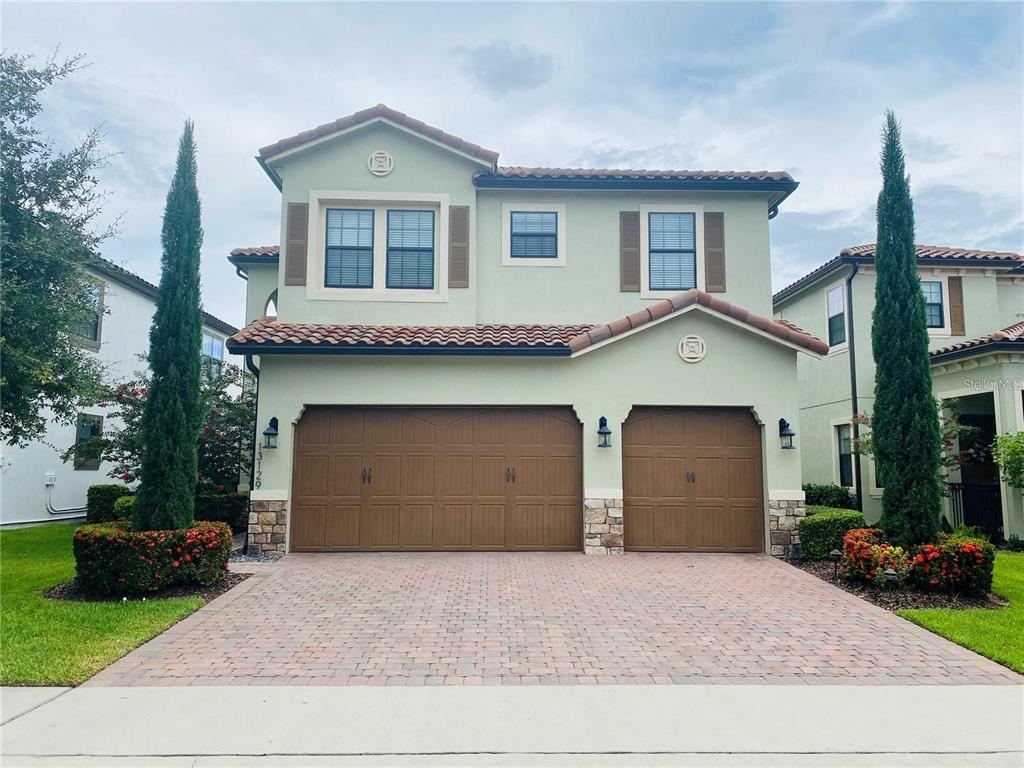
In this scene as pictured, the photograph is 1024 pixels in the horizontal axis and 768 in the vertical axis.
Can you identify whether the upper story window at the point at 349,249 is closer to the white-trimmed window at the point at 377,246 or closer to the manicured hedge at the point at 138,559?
the white-trimmed window at the point at 377,246

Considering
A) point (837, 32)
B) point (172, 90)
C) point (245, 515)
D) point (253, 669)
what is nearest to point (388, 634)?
point (253, 669)

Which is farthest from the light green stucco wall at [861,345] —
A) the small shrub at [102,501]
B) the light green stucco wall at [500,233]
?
the small shrub at [102,501]

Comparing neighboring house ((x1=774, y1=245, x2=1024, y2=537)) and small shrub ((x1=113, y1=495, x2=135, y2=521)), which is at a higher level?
neighboring house ((x1=774, y1=245, x2=1024, y2=537))

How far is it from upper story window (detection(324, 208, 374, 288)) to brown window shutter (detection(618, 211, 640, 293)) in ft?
16.5

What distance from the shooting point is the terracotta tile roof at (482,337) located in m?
10.7

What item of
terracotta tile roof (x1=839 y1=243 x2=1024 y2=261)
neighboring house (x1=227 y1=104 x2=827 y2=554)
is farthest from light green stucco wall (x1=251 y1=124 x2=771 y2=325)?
terracotta tile roof (x1=839 y1=243 x2=1024 y2=261)

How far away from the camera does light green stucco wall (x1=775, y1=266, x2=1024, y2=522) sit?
48.6 ft

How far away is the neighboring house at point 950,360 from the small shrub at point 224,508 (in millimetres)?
14008

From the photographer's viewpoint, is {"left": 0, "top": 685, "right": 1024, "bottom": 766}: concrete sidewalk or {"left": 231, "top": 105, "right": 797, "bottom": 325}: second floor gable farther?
{"left": 231, "top": 105, "right": 797, "bottom": 325}: second floor gable

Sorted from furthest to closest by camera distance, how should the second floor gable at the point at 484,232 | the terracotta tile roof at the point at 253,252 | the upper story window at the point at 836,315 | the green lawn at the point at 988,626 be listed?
the upper story window at the point at 836,315, the terracotta tile roof at the point at 253,252, the second floor gable at the point at 484,232, the green lawn at the point at 988,626

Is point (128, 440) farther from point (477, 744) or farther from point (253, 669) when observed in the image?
point (477, 744)

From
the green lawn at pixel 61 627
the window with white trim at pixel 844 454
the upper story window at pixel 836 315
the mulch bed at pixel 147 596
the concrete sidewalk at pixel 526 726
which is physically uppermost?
the upper story window at pixel 836 315

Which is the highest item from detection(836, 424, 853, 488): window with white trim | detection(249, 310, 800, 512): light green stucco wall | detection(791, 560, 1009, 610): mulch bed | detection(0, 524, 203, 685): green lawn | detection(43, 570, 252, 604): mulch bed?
detection(249, 310, 800, 512): light green stucco wall

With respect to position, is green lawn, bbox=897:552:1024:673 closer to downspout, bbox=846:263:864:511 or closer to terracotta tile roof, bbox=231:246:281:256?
downspout, bbox=846:263:864:511
